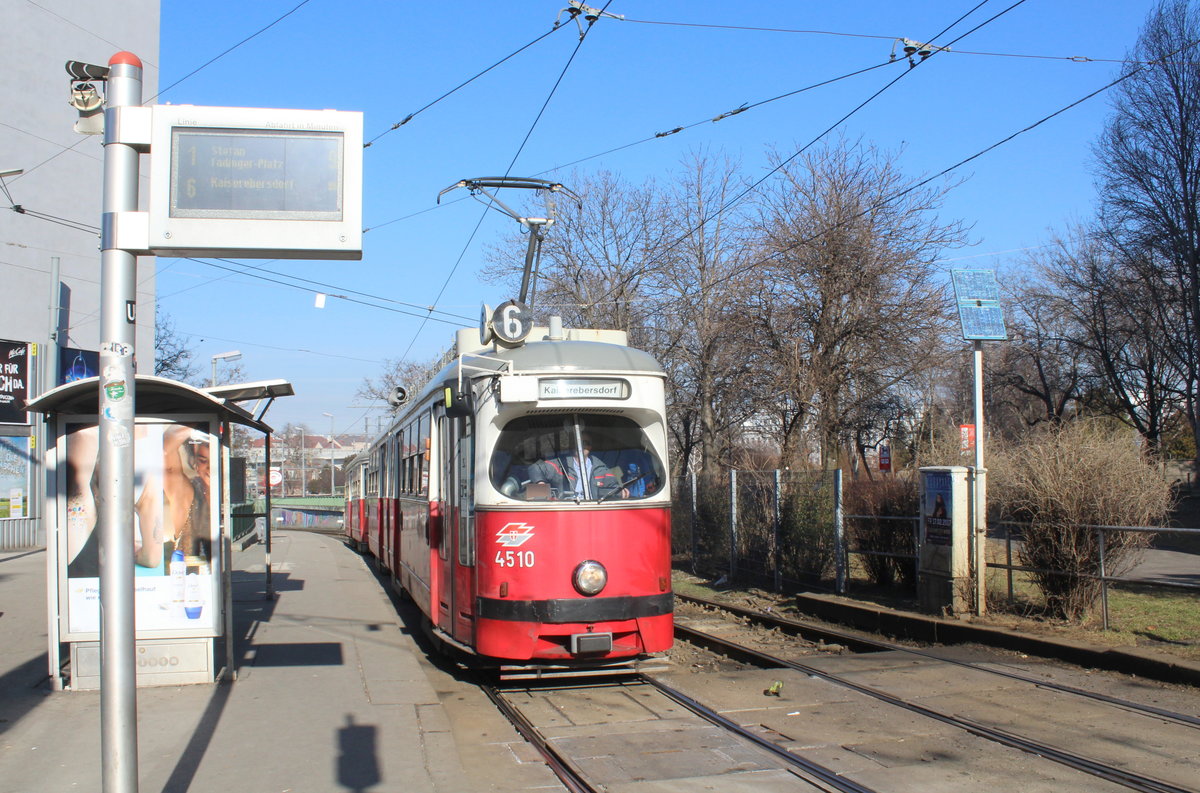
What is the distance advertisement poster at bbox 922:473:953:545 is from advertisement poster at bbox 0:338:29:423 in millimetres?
23197

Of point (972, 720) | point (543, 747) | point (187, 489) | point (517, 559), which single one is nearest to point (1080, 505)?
point (972, 720)

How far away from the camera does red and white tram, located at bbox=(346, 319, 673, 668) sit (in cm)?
845

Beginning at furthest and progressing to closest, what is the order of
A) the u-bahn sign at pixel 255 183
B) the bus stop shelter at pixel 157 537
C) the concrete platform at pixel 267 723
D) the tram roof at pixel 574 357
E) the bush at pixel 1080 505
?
the bush at pixel 1080 505, the tram roof at pixel 574 357, the bus stop shelter at pixel 157 537, the concrete platform at pixel 267 723, the u-bahn sign at pixel 255 183

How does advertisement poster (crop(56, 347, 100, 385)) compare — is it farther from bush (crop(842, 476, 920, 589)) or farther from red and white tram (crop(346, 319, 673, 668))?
red and white tram (crop(346, 319, 673, 668))

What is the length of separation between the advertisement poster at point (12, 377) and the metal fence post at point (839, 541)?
21350 millimetres

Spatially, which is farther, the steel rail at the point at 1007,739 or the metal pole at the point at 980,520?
the metal pole at the point at 980,520

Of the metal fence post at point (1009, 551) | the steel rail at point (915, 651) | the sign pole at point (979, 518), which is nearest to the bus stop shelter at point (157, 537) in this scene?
the steel rail at point (915, 651)

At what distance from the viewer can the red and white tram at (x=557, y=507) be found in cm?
845

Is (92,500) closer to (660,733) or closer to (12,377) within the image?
(660,733)

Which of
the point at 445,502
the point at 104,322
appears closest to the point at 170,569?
the point at 445,502

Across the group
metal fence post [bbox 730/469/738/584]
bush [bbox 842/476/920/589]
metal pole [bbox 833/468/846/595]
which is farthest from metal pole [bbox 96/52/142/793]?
metal fence post [bbox 730/469/738/584]

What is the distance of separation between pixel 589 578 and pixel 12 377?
75.4 ft

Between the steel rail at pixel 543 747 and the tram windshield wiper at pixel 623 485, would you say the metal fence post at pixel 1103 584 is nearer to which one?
the tram windshield wiper at pixel 623 485

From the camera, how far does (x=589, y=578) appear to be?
8.47 meters
